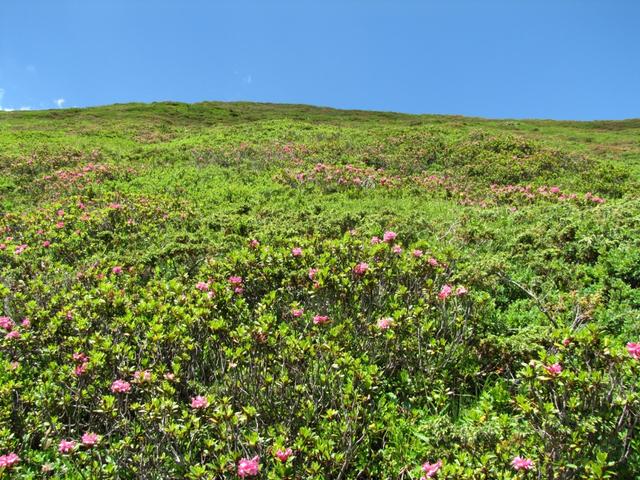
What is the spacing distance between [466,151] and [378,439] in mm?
22515

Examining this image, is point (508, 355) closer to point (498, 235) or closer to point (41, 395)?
point (498, 235)

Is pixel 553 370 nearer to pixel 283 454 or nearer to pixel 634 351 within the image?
pixel 634 351

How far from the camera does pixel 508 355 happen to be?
503 cm

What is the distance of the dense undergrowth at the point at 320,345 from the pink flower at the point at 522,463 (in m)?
0.02

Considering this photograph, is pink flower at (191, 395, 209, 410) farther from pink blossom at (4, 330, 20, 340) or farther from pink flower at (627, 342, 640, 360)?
pink flower at (627, 342, 640, 360)

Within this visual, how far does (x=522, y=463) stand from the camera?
3.09m

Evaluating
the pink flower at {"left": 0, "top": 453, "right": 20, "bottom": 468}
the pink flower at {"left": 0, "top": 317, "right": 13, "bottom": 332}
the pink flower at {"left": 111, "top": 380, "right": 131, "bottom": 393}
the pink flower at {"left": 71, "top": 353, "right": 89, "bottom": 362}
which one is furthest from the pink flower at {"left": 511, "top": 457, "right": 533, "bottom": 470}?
the pink flower at {"left": 0, "top": 317, "right": 13, "bottom": 332}

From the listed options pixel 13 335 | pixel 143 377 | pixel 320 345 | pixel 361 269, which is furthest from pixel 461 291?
pixel 13 335

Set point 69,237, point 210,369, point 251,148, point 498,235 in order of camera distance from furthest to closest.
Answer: point 251,148 < point 69,237 < point 498,235 < point 210,369

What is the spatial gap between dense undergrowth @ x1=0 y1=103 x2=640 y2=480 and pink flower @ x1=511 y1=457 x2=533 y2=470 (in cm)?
2

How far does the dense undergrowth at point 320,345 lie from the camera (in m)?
3.48

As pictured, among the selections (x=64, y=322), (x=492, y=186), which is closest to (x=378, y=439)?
(x=64, y=322)

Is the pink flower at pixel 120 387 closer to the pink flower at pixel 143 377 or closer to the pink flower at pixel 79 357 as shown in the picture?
the pink flower at pixel 143 377

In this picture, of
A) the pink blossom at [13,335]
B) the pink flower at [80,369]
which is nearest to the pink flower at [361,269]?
the pink flower at [80,369]
